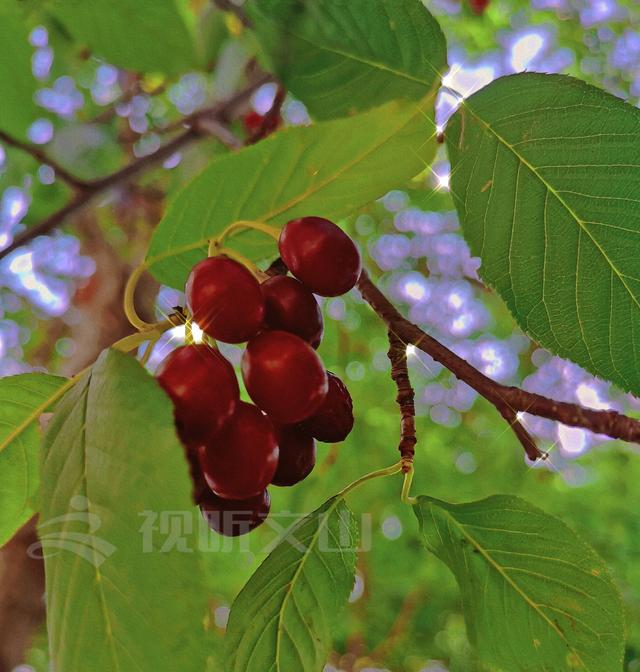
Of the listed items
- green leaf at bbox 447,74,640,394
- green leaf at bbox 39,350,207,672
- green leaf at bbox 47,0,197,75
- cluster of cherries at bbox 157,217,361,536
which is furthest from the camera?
green leaf at bbox 47,0,197,75

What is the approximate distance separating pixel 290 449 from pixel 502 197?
0.99 ft

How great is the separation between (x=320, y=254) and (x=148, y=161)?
2.87ft

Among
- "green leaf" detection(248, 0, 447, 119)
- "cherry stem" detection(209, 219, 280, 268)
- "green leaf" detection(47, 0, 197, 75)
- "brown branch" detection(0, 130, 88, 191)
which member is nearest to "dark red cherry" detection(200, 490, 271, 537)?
"cherry stem" detection(209, 219, 280, 268)

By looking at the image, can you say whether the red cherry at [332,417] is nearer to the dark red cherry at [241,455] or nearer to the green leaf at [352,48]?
the dark red cherry at [241,455]

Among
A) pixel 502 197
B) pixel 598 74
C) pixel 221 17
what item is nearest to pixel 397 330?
pixel 502 197

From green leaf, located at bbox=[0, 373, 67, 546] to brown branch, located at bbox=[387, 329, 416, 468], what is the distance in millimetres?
312

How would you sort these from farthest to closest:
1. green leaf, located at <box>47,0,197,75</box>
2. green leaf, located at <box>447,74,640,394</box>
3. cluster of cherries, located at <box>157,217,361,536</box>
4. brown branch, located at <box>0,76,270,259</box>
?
brown branch, located at <box>0,76,270,259</box> < green leaf, located at <box>47,0,197,75</box> < green leaf, located at <box>447,74,640,394</box> < cluster of cherries, located at <box>157,217,361,536</box>

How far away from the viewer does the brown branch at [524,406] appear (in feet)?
1.83

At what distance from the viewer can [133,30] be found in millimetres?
1000

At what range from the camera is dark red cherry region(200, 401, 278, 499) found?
1.66 ft

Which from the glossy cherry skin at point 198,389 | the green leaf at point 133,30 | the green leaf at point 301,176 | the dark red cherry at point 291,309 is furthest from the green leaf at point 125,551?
the green leaf at point 133,30

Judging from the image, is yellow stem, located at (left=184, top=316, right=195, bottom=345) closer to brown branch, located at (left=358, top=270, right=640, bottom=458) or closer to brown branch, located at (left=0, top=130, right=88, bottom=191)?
brown branch, located at (left=358, top=270, right=640, bottom=458)

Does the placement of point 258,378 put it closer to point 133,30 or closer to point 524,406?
point 524,406

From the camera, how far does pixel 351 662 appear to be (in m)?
2.79
